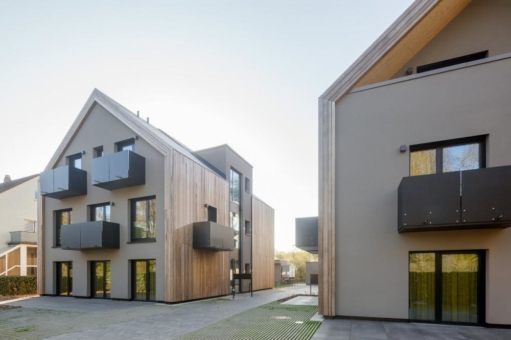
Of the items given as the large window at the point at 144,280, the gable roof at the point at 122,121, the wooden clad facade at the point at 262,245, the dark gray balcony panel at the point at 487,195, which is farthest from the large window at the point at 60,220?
the dark gray balcony panel at the point at 487,195

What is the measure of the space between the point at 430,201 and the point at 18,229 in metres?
26.5

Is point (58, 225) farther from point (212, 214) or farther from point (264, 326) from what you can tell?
point (264, 326)

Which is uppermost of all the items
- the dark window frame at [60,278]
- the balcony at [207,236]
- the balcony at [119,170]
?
the balcony at [119,170]

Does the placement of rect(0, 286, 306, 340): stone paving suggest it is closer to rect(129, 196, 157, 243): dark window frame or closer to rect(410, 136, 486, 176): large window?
rect(129, 196, 157, 243): dark window frame

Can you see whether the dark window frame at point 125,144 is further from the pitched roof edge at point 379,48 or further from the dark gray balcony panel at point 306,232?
the pitched roof edge at point 379,48

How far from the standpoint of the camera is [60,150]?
53.2 ft

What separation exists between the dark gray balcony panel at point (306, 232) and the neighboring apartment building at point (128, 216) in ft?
11.4

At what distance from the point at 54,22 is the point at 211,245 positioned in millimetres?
9934

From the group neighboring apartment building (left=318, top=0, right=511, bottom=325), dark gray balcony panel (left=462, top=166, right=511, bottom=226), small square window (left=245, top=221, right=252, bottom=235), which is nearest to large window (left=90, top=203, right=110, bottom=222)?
small square window (left=245, top=221, right=252, bottom=235)

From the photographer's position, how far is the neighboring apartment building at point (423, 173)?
7.19 metres

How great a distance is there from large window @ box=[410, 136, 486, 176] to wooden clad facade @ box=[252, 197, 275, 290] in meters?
13.9

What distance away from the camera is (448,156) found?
8.12 metres

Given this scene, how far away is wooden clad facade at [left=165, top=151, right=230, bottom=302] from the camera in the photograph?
39.9 ft

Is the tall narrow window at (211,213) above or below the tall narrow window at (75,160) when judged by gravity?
below
